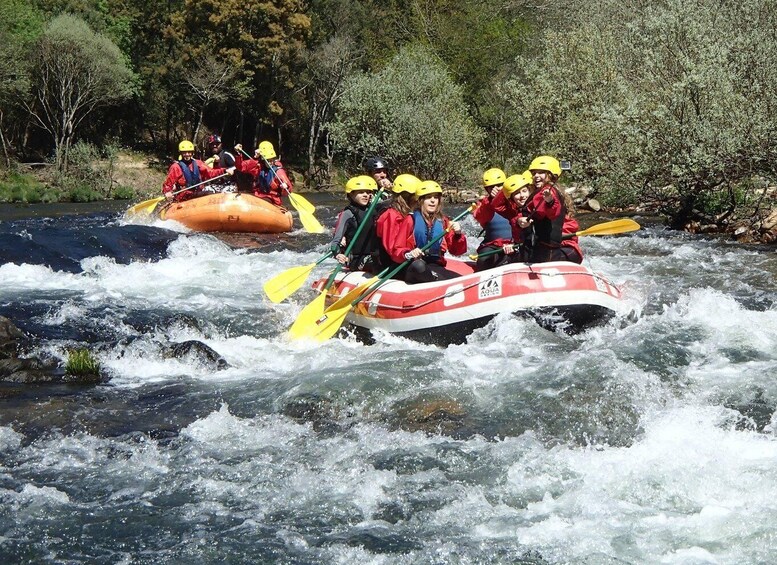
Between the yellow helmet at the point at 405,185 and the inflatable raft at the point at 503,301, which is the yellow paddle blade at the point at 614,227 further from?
the yellow helmet at the point at 405,185

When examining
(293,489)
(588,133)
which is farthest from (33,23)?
(293,489)

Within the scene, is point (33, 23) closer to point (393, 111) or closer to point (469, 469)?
point (393, 111)

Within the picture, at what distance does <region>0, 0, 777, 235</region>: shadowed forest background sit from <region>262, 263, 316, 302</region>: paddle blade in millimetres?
7761

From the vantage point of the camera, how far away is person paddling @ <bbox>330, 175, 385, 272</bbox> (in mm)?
9367

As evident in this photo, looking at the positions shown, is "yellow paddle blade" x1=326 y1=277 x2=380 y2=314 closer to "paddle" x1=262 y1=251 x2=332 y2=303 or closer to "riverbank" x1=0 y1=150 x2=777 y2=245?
"paddle" x1=262 y1=251 x2=332 y2=303

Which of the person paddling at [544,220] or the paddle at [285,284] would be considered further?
the paddle at [285,284]

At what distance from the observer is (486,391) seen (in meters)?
6.50

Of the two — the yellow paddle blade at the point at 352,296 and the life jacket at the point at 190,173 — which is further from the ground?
the life jacket at the point at 190,173

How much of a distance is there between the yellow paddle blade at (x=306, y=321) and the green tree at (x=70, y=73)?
24335 millimetres

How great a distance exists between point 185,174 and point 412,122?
567 inches

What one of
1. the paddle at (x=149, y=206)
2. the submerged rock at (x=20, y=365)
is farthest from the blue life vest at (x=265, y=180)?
the submerged rock at (x=20, y=365)

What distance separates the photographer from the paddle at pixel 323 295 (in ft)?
27.6

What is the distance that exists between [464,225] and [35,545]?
47.8ft

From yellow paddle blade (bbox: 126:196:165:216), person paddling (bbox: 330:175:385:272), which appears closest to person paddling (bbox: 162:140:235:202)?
yellow paddle blade (bbox: 126:196:165:216)
